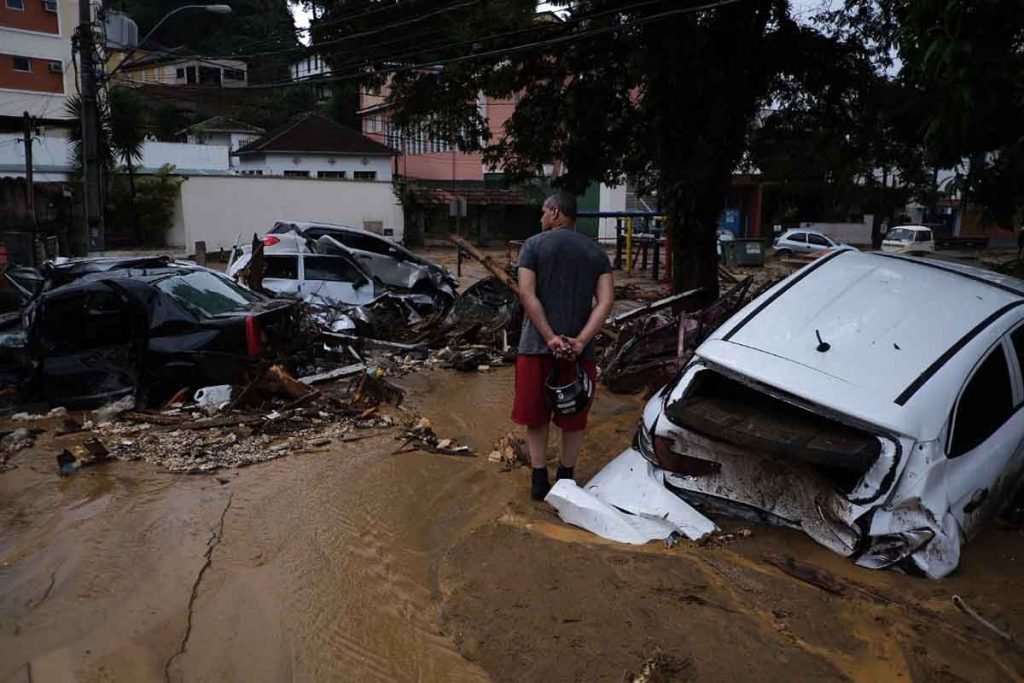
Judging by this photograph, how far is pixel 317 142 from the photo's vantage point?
137ft

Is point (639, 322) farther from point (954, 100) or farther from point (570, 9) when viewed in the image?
point (570, 9)

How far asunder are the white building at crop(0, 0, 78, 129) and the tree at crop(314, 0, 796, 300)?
124 ft

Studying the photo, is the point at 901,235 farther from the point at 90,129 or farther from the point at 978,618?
the point at 978,618

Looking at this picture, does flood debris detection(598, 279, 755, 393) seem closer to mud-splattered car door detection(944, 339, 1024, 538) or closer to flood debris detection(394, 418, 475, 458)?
flood debris detection(394, 418, 475, 458)

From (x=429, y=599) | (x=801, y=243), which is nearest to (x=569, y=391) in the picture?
(x=429, y=599)

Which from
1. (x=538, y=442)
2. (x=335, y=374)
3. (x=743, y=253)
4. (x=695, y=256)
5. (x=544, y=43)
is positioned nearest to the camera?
(x=538, y=442)

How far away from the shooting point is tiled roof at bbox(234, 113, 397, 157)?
4091 cm

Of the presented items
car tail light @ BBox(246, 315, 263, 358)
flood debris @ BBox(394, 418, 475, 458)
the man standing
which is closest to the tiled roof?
car tail light @ BBox(246, 315, 263, 358)

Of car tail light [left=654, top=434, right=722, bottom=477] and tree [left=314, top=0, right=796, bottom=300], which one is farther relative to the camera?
tree [left=314, top=0, right=796, bottom=300]

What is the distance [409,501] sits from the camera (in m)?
4.94

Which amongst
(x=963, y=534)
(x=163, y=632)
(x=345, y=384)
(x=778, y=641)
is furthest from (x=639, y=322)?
(x=163, y=632)

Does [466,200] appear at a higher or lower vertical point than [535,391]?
higher

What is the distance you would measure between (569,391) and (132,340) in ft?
15.8

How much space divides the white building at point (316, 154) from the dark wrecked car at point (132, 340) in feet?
112
